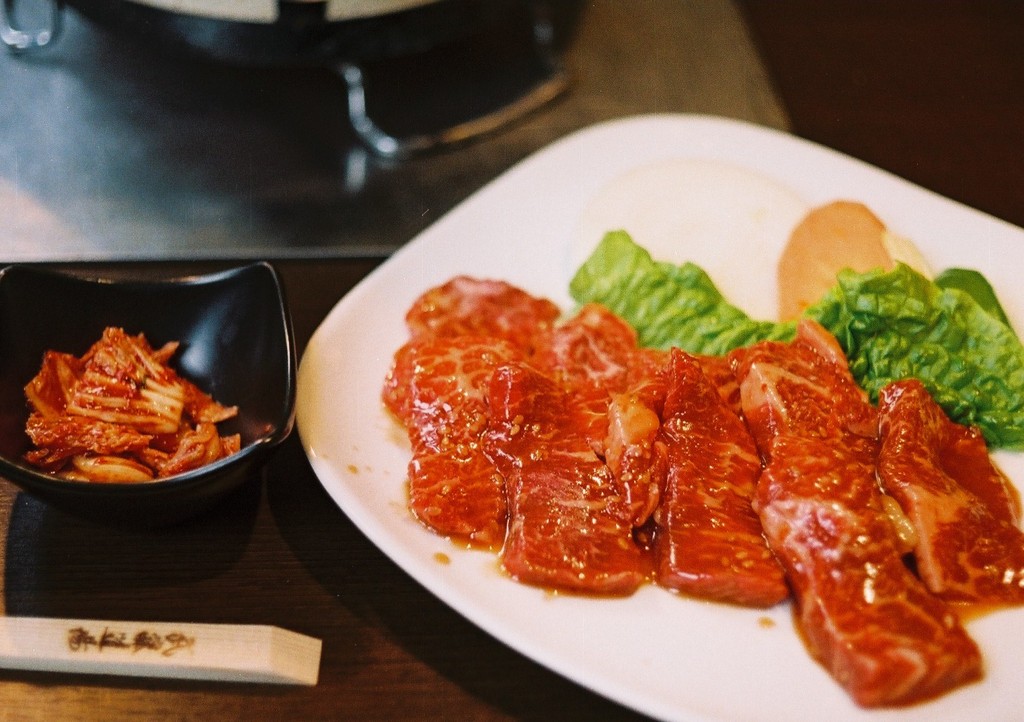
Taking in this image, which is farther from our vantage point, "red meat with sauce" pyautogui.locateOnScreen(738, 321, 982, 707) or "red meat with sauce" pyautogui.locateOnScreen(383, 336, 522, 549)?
"red meat with sauce" pyautogui.locateOnScreen(383, 336, 522, 549)

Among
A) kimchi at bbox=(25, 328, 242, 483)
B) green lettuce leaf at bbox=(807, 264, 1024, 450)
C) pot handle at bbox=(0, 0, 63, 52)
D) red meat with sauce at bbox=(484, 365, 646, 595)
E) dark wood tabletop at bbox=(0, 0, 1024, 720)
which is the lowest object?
dark wood tabletop at bbox=(0, 0, 1024, 720)

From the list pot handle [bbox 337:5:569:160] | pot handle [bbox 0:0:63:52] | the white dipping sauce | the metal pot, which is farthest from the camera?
pot handle [bbox 0:0:63:52]

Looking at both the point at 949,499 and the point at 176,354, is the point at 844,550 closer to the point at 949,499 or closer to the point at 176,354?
the point at 949,499

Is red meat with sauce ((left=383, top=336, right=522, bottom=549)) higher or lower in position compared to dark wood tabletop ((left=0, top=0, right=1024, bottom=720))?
higher

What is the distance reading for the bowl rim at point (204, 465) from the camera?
76.2 inches

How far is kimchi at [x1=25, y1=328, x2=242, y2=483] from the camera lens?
215 centimetres

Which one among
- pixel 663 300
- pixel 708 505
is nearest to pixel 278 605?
pixel 708 505

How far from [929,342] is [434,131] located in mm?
2444

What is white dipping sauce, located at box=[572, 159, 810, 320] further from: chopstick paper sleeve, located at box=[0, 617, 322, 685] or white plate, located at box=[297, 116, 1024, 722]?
chopstick paper sleeve, located at box=[0, 617, 322, 685]

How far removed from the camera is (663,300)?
2.90m

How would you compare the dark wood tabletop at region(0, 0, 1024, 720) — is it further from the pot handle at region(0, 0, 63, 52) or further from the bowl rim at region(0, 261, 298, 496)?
the pot handle at region(0, 0, 63, 52)

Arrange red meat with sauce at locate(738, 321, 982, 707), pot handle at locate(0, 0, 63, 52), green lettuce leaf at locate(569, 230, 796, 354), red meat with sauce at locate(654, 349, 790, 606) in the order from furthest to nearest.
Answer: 1. pot handle at locate(0, 0, 63, 52)
2. green lettuce leaf at locate(569, 230, 796, 354)
3. red meat with sauce at locate(654, 349, 790, 606)
4. red meat with sauce at locate(738, 321, 982, 707)

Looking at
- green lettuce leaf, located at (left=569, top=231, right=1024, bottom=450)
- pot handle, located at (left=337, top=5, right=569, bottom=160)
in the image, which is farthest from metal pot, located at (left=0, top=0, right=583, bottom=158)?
green lettuce leaf, located at (left=569, top=231, right=1024, bottom=450)

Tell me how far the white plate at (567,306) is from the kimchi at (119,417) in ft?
0.97
